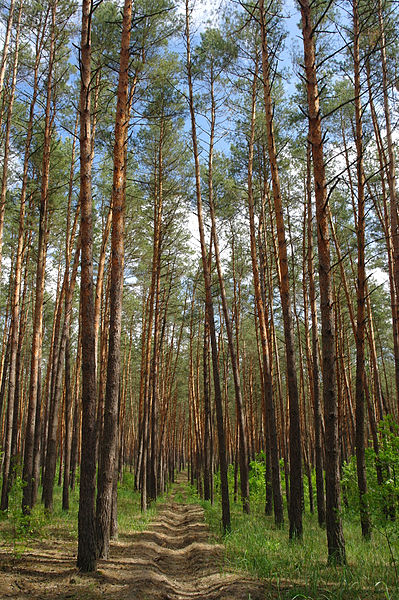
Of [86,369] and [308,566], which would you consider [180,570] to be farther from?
[86,369]

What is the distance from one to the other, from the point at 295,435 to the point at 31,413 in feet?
18.7

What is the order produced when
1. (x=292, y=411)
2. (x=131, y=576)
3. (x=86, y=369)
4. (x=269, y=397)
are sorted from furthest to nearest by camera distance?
(x=269, y=397) < (x=292, y=411) < (x=86, y=369) < (x=131, y=576)

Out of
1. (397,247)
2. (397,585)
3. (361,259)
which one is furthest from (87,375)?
(397,247)

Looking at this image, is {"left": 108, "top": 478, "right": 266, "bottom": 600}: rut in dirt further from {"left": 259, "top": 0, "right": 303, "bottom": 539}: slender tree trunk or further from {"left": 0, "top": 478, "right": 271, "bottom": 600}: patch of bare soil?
{"left": 259, "top": 0, "right": 303, "bottom": 539}: slender tree trunk

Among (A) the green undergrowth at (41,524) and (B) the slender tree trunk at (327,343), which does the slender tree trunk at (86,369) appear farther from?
(B) the slender tree trunk at (327,343)

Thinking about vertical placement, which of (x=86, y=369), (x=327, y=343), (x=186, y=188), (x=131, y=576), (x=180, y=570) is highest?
(x=186, y=188)

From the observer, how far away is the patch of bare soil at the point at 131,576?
4.42 meters

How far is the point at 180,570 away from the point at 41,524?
2.63m

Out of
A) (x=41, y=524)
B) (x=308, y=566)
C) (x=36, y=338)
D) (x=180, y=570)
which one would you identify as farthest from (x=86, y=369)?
(x=36, y=338)

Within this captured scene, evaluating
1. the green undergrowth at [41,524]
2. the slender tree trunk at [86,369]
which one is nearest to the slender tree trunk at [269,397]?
the green undergrowth at [41,524]

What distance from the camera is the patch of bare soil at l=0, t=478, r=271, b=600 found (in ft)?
14.5

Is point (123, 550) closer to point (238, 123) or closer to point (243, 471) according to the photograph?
Result: point (243, 471)

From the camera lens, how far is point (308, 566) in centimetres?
506

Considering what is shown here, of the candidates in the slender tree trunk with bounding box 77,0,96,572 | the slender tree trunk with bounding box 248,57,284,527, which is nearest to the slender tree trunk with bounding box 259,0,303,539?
the slender tree trunk with bounding box 248,57,284,527
